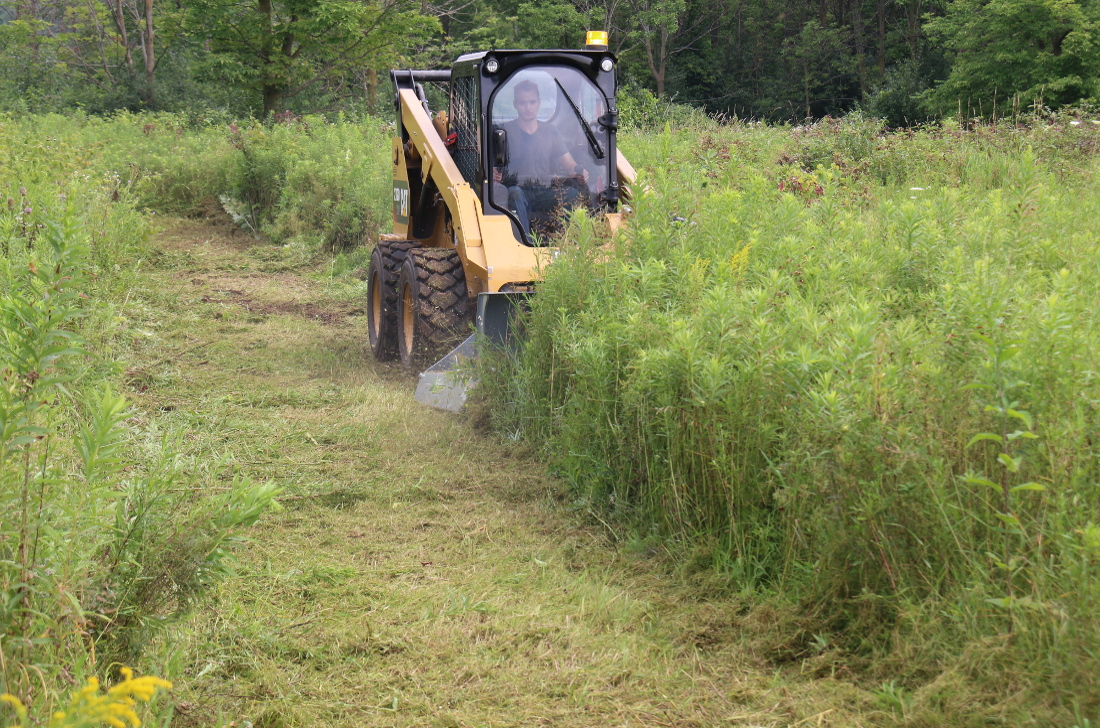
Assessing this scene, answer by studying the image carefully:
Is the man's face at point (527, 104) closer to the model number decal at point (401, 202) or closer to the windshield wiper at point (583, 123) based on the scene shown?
the windshield wiper at point (583, 123)

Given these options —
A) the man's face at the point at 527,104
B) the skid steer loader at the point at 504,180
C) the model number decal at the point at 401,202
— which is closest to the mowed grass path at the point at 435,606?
the skid steer loader at the point at 504,180

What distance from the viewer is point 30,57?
1154 inches

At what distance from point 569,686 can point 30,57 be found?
32359mm

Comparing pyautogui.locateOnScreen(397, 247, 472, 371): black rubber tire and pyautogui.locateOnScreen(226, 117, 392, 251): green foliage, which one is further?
pyautogui.locateOnScreen(226, 117, 392, 251): green foliage

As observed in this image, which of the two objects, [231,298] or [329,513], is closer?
[329,513]

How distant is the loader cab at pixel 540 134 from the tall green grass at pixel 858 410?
1330mm

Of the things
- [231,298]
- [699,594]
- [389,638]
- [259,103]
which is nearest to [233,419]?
[389,638]

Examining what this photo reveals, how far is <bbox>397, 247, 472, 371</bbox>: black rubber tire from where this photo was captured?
21.9 ft

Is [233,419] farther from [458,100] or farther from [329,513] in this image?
[458,100]

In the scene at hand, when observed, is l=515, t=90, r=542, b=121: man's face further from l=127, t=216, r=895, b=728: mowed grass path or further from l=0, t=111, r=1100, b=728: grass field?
l=127, t=216, r=895, b=728: mowed grass path

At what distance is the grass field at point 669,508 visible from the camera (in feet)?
8.93

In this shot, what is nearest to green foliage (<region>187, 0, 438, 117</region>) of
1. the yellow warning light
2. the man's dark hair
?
the yellow warning light

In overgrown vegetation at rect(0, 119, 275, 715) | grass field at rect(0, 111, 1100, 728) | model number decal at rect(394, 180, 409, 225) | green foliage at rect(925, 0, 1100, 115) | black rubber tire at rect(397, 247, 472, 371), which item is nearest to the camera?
overgrown vegetation at rect(0, 119, 275, 715)

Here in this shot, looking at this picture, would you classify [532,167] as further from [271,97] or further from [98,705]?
[271,97]
